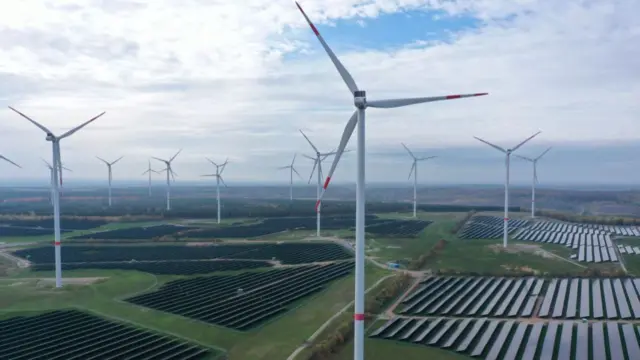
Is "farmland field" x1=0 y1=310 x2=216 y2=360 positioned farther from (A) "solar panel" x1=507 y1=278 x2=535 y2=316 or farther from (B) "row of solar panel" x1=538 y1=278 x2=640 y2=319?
(B) "row of solar panel" x1=538 y1=278 x2=640 y2=319

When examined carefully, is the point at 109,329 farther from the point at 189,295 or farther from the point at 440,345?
the point at 440,345

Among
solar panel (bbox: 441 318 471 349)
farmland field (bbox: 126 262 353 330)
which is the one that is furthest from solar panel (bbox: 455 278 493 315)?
farmland field (bbox: 126 262 353 330)

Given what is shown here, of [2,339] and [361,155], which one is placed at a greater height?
[361,155]

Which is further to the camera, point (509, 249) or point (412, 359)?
point (509, 249)

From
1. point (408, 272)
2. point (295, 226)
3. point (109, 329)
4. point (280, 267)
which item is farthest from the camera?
point (295, 226)

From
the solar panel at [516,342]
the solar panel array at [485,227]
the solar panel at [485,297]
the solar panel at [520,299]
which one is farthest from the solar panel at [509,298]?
the solar panel array at [485,227]

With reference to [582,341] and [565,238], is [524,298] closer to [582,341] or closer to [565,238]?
[582,341]

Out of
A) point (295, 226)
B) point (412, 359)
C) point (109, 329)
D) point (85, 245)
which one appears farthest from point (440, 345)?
point (295, 226)
